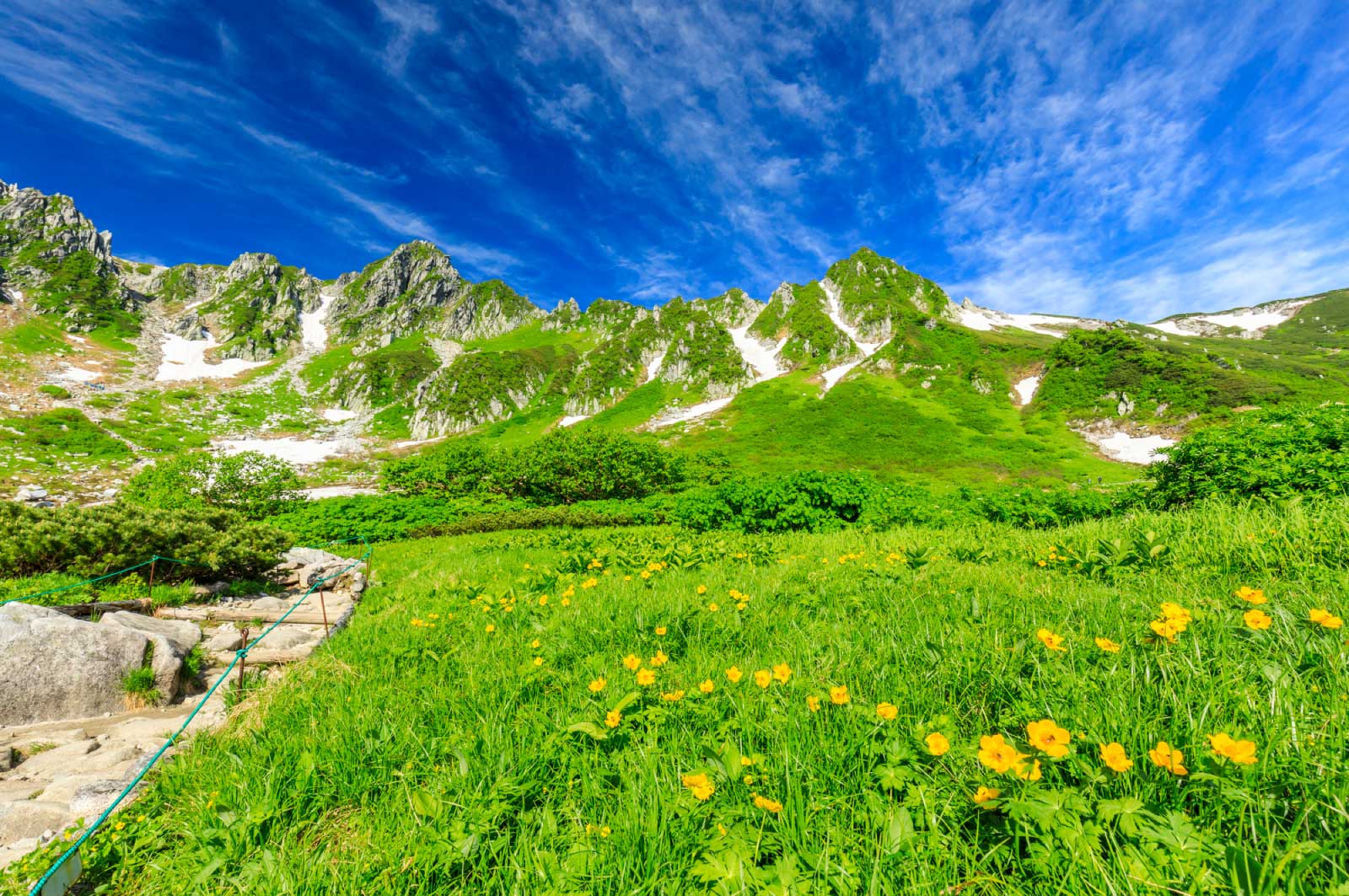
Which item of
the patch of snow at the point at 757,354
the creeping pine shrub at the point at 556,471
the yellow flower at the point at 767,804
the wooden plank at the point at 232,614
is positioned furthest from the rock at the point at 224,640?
the patch of snow at the point at 757,354

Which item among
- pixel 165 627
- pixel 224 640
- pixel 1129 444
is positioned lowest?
pixel 1129 444

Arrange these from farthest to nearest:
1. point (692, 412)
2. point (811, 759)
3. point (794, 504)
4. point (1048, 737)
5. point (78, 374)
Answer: point (692, 412) → point (78, 374) → point (794, 504) → point (811, 759) → point (1048, 737)

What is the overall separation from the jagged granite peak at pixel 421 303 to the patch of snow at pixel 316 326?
12.8 ft

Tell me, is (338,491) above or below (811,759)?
above

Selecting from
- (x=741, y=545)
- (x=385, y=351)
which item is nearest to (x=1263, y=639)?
(x=741, y=545)

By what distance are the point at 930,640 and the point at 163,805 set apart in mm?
4951

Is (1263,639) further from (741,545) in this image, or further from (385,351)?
(385,351)

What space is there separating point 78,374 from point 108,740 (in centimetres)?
16110

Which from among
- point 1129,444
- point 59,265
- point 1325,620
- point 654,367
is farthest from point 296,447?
point 1129,444

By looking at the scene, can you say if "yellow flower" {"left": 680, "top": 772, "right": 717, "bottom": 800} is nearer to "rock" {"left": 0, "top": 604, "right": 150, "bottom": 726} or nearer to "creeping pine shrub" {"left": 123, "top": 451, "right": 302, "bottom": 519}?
"rock" {"left": 0, "top": 604, "right": 150, "bottom": 726}

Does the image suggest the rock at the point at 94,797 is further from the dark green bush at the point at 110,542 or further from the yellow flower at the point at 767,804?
the dark green bush at the point at 110,542

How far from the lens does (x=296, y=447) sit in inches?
3831

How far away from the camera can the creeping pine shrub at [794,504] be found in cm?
1450

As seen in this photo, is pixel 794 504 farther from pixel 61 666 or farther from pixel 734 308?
pixel 734 308
